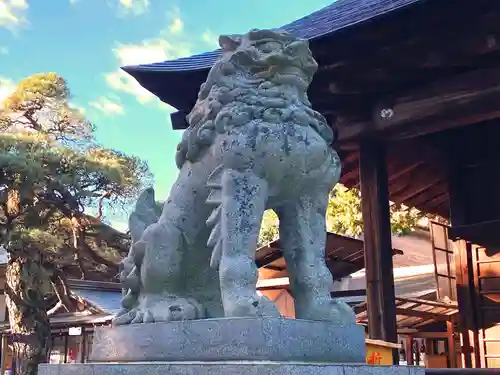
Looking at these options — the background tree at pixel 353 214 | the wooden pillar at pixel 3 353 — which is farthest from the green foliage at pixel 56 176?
the wooden pillar at pixel 3 353

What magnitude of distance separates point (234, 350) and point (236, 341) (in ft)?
0.10

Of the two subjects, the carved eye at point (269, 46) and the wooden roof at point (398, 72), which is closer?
the carved eye at point (269, 46)

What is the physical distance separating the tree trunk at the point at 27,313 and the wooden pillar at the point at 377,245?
25.3 ft

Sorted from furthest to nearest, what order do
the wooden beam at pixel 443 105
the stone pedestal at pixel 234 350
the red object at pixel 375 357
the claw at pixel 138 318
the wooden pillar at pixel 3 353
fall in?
the wooden pillar at pixel 3 353
the red object at pixel 375 357
the wooden beam at pixel 443 105
the claw at pixel 138 318
the stone pedestal at pixel 234 350

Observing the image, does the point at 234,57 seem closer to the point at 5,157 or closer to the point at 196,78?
the point at 196,78

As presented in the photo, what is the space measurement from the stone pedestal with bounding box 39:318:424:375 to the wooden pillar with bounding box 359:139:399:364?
2813 mm

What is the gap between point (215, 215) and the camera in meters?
2.45

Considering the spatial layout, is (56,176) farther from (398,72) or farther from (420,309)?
(398,72)

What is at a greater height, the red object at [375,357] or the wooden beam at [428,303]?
the wooden beam at [428,303]

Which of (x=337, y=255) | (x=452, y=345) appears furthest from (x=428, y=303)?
(x=452, y=345)

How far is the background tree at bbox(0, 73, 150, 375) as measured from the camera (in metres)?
10.8

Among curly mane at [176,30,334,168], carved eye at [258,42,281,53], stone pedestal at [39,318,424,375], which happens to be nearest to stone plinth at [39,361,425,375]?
stone pedestal at [39,318,424,375]

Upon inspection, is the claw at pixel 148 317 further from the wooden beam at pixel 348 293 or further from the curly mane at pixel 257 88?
the wooden beam at pixel 348 293

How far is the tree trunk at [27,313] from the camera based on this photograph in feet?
36.8
